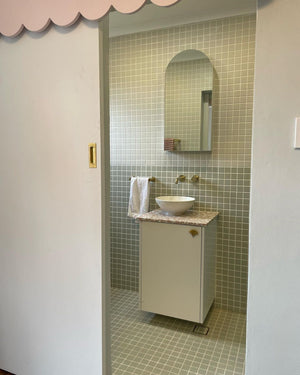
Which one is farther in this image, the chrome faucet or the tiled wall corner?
the chrome faucet

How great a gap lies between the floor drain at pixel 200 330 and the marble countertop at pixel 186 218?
0.85m

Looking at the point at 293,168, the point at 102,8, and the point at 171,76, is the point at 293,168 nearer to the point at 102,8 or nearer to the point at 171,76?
the point at 102,8

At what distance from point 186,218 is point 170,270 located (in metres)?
0.43

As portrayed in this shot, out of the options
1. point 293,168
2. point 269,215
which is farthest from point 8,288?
point 293,168

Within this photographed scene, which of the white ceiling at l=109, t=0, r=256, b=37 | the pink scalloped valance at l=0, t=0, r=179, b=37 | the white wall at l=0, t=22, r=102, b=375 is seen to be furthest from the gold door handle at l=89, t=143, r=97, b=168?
the white ceiling at l=109, t=0, r=256, b=37

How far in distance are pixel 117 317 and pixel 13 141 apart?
5.60 ft

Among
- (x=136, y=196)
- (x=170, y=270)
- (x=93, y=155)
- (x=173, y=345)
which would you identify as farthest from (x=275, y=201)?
(x=136, y=196)

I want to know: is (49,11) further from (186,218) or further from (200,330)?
(200,330)

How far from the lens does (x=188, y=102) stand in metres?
2.60

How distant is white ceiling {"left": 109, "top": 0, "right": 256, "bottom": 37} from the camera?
229cm

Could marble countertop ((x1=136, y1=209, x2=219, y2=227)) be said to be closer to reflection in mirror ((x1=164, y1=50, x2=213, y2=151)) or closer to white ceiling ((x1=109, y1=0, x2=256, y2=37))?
reflection in mirror ((x1=164, y1=50, x2=213, y2=151))

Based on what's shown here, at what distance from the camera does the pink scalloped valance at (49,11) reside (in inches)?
47.6

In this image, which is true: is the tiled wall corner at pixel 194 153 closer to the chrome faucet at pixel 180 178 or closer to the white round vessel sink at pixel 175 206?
the chrome faucet at pixel 180 178

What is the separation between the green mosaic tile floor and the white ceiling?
99.2 inches
